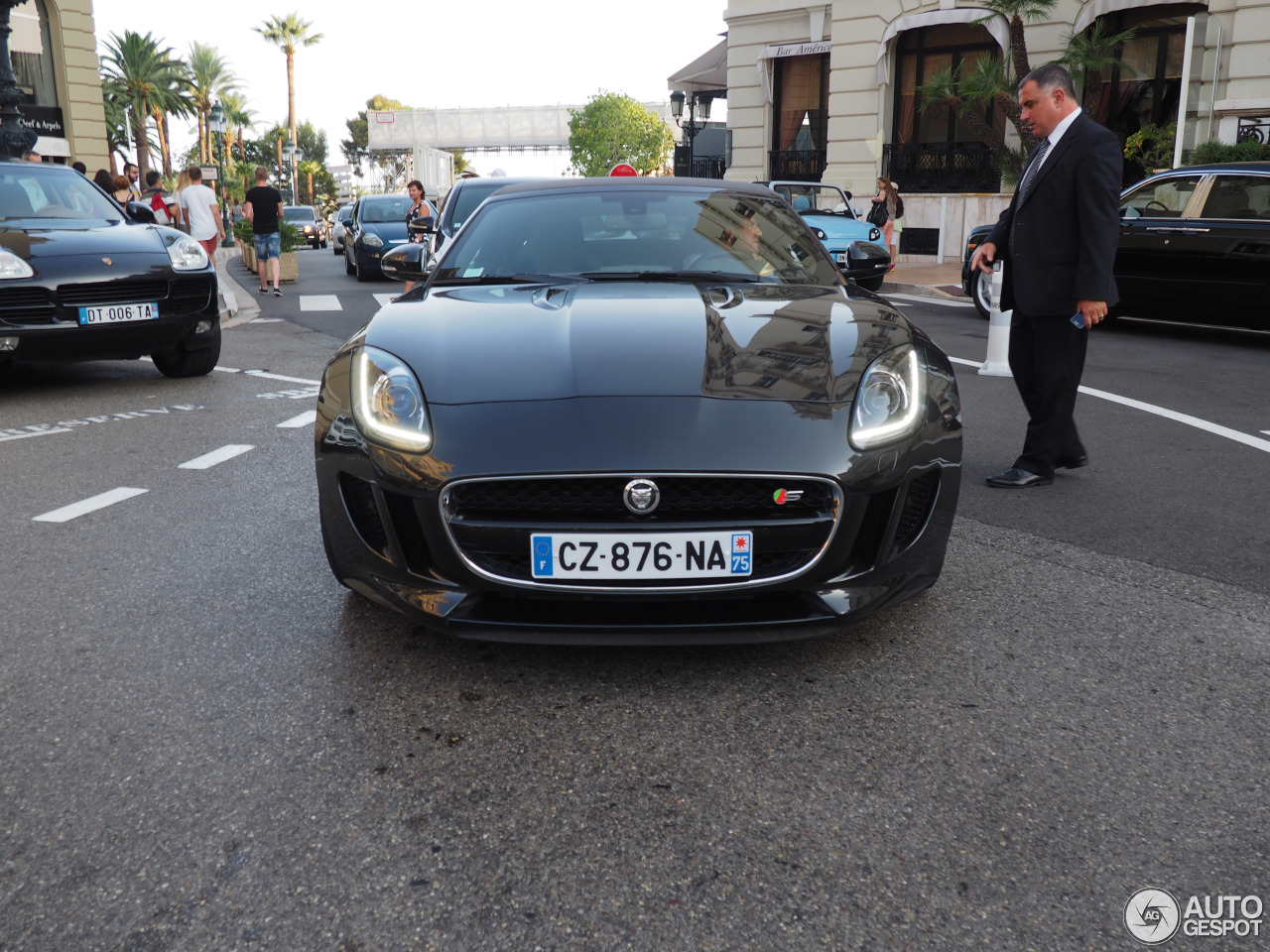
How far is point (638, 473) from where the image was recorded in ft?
8.67

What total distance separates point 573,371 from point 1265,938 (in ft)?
6.18

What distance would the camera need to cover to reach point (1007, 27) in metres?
22.0

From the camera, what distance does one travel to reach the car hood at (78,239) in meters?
7.16

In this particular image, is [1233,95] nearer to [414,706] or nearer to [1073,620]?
[1073,620]

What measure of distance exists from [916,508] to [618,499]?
80 centimetres

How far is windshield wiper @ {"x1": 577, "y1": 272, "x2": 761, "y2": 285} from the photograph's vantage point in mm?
3910

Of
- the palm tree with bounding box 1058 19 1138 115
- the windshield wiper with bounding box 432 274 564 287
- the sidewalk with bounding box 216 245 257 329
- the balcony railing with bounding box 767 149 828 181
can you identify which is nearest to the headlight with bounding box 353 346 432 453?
the windshield wiper with bounding box 432 274 564 287

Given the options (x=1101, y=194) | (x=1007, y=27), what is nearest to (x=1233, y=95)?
(x=1007, y=27)

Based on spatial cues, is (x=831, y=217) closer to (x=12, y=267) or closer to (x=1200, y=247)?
(x=1200, y=247)

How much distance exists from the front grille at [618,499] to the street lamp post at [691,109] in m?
24.6

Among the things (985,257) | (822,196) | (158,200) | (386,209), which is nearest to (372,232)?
(386,209)

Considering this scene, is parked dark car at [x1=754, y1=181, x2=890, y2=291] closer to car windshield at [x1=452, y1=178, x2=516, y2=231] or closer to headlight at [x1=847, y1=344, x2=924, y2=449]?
car windshield at [x1=452, y1=178, x2=516, y2=231]

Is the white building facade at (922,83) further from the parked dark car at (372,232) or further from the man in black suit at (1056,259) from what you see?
the man in black suit at (1056,259)

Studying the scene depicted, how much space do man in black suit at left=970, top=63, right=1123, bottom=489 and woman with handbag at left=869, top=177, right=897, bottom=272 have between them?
46.8ft
